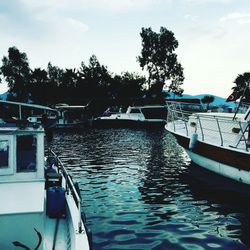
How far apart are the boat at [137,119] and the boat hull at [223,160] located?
33256mm

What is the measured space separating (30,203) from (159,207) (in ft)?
23.1

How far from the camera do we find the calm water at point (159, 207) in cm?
920

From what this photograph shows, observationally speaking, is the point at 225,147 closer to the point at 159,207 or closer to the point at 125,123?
the point at 159,207

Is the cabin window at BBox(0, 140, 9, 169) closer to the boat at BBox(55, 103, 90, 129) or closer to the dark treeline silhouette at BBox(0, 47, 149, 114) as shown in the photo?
the boat at BBox(55, 103, 90, 129)

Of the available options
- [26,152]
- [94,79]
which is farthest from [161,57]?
[26,152]

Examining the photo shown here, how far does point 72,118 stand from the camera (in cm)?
5269

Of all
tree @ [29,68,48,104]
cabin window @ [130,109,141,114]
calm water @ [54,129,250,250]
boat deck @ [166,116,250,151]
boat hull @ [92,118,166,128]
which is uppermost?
tree @ [29,68,48,104]

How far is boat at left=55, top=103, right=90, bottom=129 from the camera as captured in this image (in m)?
50.0

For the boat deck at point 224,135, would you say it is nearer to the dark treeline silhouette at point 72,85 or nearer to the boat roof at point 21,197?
the boat roof at point 21,197

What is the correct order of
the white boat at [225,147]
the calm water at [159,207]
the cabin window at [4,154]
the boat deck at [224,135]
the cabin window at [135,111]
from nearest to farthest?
the cabin window at [4,154] → the calm water at [159,207] → the white boat at [225,147] → the boat deck at [224,135] → the cabin window at [135,111]

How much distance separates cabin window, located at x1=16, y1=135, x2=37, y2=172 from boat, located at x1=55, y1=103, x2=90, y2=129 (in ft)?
138

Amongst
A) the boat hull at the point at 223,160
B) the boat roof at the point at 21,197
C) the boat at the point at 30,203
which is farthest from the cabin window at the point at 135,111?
the boat roof at the point at 21,197

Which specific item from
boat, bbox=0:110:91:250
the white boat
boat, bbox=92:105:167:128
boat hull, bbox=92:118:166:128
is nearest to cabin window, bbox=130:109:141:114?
boat, bbox=92:105:167:128

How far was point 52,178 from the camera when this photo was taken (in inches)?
358
